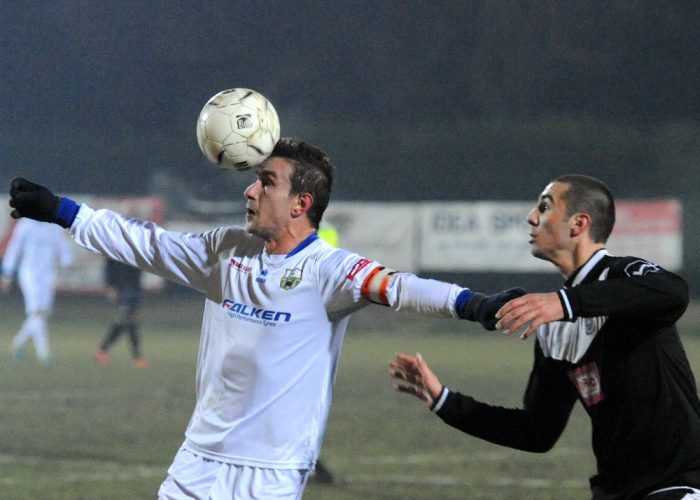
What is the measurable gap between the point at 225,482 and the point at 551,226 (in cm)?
133

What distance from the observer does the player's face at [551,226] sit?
12.1ft

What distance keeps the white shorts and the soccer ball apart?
1030mm

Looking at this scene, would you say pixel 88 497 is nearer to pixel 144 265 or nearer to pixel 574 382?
pixel 144 265

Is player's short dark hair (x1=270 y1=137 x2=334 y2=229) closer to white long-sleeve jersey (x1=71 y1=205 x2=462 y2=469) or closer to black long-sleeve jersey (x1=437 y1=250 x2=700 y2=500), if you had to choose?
white long-sleeve jersey (x1=71 y1=205 x2=462 y2=469)

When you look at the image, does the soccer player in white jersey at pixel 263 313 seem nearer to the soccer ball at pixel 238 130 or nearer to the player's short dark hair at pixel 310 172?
the player's short dark hair at pixel 310 172

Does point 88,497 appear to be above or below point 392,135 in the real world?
below

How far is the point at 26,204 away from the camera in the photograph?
3.52 metres

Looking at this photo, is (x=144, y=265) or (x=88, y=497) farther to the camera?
(x=88, y=497)

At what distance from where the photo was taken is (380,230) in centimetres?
1902

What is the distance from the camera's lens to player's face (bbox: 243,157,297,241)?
12.0 feet

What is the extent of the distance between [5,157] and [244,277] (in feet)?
61.7

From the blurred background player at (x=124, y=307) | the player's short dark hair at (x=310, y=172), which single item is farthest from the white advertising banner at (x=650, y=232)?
the player's short dark hair at (x=310, y=172)

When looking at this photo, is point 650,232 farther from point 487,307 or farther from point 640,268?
point 487,307

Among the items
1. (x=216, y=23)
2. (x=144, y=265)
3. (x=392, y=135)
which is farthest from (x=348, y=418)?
(x=216, y=23)
